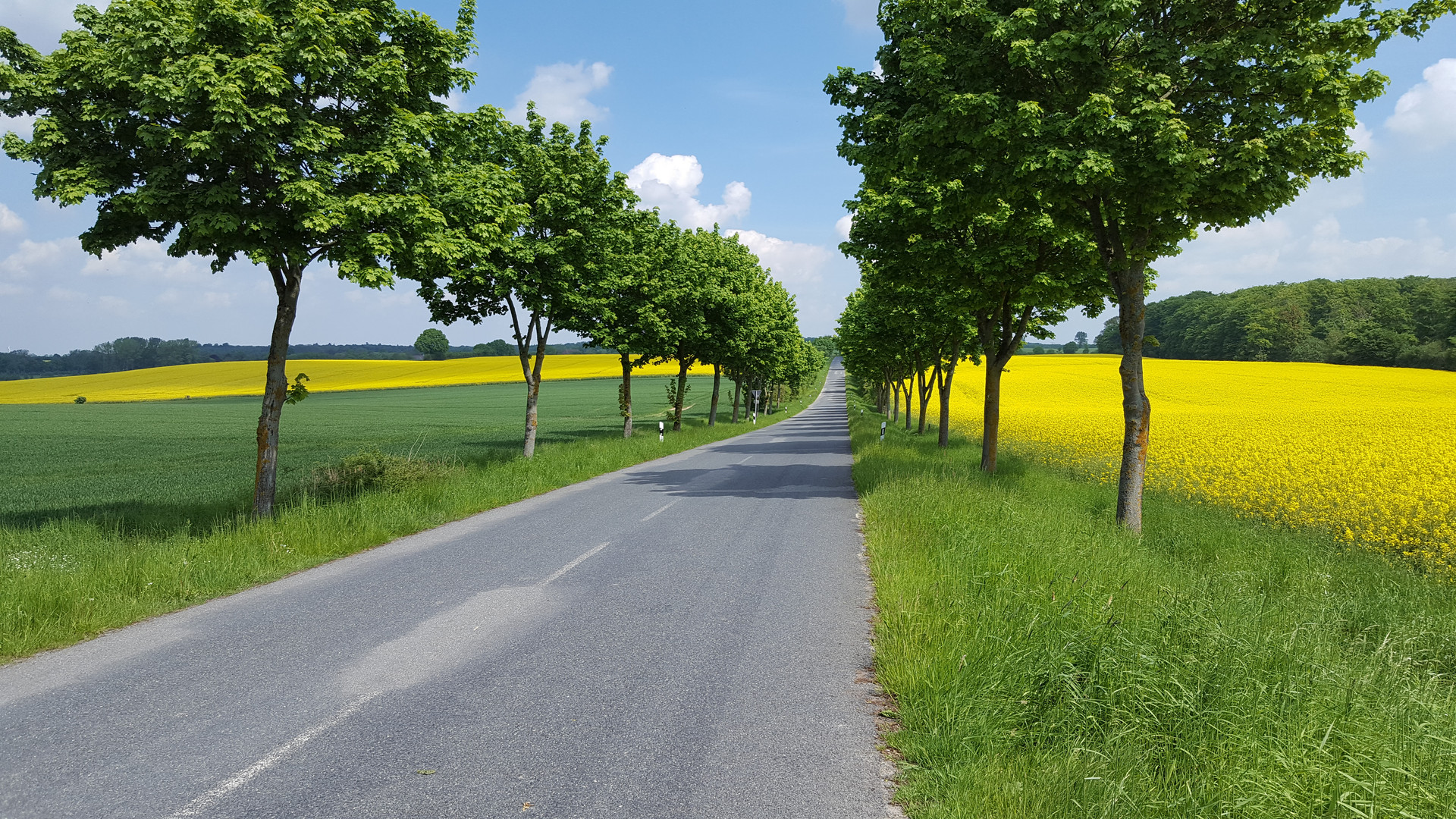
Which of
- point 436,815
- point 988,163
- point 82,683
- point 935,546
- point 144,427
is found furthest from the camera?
point 144,427

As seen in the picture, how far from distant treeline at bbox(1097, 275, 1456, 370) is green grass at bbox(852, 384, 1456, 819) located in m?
71.6

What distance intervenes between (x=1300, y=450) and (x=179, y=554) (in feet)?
68.5

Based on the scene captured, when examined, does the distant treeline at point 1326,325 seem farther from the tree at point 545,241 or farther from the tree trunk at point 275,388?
the tree trunk at point 275,388

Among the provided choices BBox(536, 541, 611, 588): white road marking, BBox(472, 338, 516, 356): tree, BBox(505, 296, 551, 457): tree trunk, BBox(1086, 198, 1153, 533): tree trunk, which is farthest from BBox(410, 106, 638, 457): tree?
BBox(472, 338, 516, 356): tree

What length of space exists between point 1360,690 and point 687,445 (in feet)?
79.4

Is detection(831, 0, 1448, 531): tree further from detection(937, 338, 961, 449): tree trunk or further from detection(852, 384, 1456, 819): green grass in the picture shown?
detection(937, 338, 961, 449): tree trunk

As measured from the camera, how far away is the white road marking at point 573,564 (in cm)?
767

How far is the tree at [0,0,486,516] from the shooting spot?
8.23 meters

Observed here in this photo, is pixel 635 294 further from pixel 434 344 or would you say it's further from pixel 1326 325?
pixel 434 344

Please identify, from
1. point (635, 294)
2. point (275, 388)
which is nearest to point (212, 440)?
point (635, 294)

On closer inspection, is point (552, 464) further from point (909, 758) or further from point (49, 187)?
point (909, 758)

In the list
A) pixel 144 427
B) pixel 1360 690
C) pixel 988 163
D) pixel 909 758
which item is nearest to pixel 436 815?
pixel 909 758

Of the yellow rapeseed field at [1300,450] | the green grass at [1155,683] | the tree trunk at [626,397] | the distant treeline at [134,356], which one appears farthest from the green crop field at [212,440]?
the distant treeline at [134,356]

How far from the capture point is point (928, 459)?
17969 millimetres
